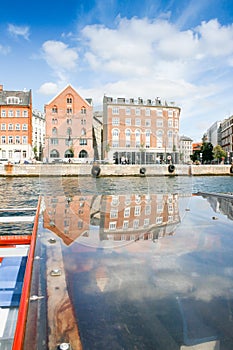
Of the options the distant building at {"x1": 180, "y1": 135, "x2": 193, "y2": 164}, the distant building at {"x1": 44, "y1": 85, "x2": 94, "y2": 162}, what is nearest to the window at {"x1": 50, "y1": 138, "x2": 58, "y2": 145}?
the distant building at {"x1": 44, "y1": 85, "x2": 94, "y2": 162}

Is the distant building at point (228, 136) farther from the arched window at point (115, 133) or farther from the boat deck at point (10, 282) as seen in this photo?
the boat deck at point (10, 282)

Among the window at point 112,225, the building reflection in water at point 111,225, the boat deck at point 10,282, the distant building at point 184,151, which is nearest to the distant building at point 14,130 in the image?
the distant building at point 184,151

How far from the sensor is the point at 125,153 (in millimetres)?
8031

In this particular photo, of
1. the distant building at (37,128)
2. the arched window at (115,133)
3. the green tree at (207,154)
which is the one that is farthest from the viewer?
the green tree at (207,154)

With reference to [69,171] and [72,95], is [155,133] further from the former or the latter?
[72,95]

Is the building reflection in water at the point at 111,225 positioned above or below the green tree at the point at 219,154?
below

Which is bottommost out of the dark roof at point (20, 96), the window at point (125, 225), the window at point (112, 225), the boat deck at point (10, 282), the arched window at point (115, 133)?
the boat deck at point (10, 282)

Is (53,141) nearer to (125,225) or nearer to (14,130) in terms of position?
(125,225)

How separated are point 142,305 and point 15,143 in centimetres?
5735

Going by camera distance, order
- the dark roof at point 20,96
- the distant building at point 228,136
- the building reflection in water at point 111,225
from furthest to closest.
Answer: the distant building at point 228,136 → the dark roof at point 20,96 → the building reflection in water at point 111,225

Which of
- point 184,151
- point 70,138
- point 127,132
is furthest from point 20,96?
point 127,132

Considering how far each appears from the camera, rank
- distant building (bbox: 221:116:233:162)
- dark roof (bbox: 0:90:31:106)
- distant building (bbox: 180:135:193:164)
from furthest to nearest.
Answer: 1. distant building (bbox: 221:116:233:162)
2. dark roof (bbox: 0:90:31:106)
3. distant building (bbox: 180:135:193:164)

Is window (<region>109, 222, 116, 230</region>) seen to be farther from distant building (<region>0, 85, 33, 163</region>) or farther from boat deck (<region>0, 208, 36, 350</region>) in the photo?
distant building (<region>0, 85, 33, 163</region>)

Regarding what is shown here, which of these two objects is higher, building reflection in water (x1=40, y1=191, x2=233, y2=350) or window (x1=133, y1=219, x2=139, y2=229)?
window (x1=133, y1=219, x2=139, y2=229)
